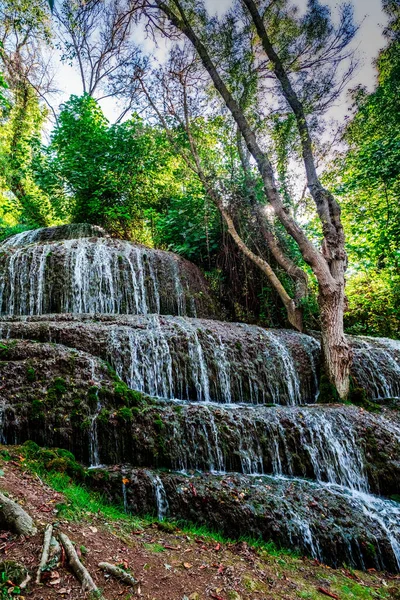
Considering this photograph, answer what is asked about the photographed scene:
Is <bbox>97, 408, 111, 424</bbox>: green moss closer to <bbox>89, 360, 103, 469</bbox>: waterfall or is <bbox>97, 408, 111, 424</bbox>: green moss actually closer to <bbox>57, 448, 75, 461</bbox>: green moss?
<bbox>89, 360, 103, 469</bbox>: waterfall

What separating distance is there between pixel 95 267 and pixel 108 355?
4.33 metres

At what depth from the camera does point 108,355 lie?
18.4 feet

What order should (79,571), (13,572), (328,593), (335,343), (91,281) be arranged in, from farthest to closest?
1. (91,281)
2. (335,343)
3. (328,593)
4. (79,571)
5. (13,572)

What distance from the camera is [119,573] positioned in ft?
6.42

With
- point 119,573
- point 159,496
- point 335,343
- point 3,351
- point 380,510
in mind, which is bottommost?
point 380,510

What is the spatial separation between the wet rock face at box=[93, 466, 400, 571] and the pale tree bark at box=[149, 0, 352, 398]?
10.1 feet

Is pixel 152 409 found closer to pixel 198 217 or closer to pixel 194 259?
pixel 194 259

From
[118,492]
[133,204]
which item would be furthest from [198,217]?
[118,492]

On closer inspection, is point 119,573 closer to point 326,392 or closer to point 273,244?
point 326,392

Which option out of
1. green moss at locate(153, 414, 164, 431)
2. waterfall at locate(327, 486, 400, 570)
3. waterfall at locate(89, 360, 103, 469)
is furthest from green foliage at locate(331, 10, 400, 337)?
waterfall at locate(89, 360, 103, 469)

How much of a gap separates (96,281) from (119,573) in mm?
7795

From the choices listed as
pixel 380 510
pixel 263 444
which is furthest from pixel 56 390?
pixel 380 510

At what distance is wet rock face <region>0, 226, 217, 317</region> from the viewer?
8.59 m

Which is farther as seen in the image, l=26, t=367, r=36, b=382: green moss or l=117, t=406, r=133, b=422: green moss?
l=26, t=367, r=36, b=382: green moss
